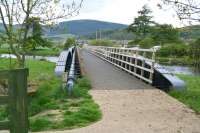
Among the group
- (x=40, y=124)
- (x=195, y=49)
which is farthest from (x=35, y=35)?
(x=40, y=124)

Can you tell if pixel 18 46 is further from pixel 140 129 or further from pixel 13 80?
pixel 13 80

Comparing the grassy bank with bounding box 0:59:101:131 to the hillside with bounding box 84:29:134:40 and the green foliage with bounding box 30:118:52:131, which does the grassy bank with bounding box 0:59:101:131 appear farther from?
the hillside with bounding box 84:29:134:40

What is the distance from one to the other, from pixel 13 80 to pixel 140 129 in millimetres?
3317

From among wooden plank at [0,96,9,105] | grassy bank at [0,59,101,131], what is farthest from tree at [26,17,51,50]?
wooden plank at [0,96,9,105]

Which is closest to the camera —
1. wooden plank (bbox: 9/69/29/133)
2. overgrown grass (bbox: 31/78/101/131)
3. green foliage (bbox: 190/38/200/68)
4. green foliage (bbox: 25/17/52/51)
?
wooden plank (bbox: 9/69/29/133)

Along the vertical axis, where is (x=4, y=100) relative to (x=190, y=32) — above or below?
below

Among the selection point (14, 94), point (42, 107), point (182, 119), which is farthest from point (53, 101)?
point (14, 94)

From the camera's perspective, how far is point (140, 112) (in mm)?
9516

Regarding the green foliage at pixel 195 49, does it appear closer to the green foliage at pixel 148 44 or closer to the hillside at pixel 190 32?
the hillside at pixel 190 32

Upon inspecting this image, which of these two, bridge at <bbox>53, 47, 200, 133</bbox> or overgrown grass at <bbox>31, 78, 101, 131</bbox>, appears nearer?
bridge at <bbox>53, 47, 200, 133</bbox>

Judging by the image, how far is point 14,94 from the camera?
519cm

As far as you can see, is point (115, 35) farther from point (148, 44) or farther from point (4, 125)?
point (4, 125)

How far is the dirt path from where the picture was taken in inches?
314

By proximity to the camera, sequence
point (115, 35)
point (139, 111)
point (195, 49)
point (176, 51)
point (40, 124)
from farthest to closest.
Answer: point (115, 35), point (176, 51), point (195, 49), point (139, 111), point (40, 124)
